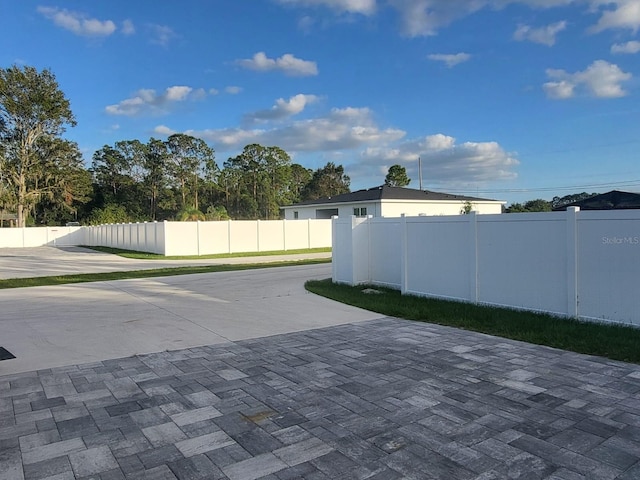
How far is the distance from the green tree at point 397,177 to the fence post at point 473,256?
50688 mm

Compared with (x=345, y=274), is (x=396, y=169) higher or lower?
higher

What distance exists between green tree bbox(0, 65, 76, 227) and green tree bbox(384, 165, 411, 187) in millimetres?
37157

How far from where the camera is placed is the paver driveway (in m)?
2.92

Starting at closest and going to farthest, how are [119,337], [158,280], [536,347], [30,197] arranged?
[536,347], [119,337], [158,280], [30,197]

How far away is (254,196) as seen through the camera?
190 feet

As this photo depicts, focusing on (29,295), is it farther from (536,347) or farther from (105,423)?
(536,347)

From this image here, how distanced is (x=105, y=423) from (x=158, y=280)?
10.7m

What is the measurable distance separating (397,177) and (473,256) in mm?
51282

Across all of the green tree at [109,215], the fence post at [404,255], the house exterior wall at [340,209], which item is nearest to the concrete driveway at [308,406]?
the fence post at [404,255]

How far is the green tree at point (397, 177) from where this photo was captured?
58312 millimetres

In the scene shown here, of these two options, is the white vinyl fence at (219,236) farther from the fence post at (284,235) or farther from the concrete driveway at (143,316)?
the concrete driveway at (143,316)

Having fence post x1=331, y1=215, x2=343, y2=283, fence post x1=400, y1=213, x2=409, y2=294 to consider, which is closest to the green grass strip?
fence post x1=331, y1=215, x2=343, y2=283

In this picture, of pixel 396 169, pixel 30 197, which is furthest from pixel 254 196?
pixel 30 197

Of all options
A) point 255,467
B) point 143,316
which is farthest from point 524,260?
point 143,316
